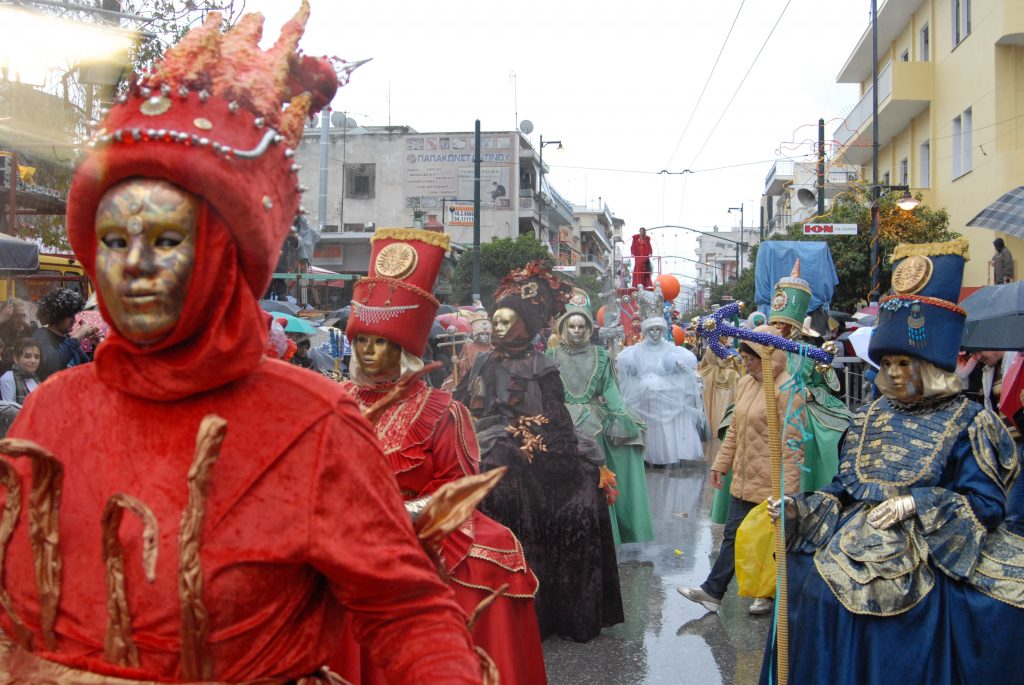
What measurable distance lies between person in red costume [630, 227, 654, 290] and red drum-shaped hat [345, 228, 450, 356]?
70.6 feet

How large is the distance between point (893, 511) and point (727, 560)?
283 cm

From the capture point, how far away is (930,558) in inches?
175

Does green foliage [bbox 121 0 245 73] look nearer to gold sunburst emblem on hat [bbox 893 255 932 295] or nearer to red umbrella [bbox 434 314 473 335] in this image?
gold sunburst emblem on hat [bbox 893 255 932 295]

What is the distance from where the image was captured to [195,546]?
1.71 meters

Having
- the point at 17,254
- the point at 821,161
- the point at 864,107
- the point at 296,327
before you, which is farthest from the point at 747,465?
the point at 864,107

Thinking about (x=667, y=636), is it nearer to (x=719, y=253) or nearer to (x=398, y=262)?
(x=398, y=262)

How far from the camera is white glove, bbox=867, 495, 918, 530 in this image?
4434 mm

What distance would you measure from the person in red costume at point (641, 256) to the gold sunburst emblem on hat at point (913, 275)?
68.8ft

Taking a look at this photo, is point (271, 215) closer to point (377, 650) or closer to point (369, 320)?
point (377, 650)

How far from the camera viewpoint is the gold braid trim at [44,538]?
1.77m

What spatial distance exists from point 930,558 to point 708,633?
2.63 meters

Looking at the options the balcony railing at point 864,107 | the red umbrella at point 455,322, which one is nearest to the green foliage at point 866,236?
the balcony railing at point 864,107

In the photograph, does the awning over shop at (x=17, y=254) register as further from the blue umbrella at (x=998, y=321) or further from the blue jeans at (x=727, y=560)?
the blue umbrella at (x=998, y=321)

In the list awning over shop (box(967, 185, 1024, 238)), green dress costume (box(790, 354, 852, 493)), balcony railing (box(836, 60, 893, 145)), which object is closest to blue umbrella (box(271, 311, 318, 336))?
green dress costume (box(790, 354, 852, 493))
